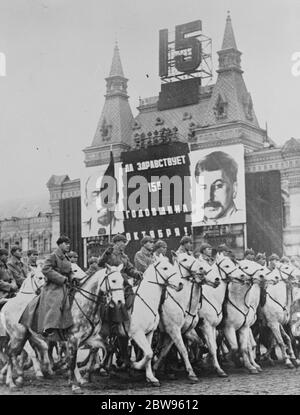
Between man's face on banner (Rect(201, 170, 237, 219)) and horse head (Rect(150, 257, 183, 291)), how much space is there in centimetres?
1231

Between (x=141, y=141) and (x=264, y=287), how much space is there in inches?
848

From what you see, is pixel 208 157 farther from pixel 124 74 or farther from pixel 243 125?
pixel 124 74

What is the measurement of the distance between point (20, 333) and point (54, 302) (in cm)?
79

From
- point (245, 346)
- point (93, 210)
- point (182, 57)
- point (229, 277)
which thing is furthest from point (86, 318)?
point (182, 57)

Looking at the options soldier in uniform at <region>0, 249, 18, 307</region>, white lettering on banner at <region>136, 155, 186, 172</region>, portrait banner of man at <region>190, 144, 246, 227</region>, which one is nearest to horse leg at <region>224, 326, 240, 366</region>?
soldier in uniform at <region>0, 249, 18, 307</region>

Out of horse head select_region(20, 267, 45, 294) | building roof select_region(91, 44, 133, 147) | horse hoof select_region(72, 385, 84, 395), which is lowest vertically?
horse hoof select_region(72, 385, 84, 395)

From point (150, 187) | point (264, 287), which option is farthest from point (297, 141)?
point (264, 287)

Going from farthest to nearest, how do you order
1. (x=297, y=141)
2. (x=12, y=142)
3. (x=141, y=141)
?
(x=141, y=141) → (x=297, y=141) → (x=12, y=142)

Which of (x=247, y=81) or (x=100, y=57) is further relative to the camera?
(x=247, y=81)

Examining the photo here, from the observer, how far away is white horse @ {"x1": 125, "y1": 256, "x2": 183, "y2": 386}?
7.86 metres

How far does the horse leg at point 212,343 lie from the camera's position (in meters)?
8.35

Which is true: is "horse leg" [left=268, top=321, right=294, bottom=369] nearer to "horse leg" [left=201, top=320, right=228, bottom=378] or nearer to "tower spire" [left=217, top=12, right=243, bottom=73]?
"horse leg" [left=201, top=320, right=228, bottom=378]

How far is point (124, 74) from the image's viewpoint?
12906 millimetres

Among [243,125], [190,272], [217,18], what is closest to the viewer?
[190,272]
